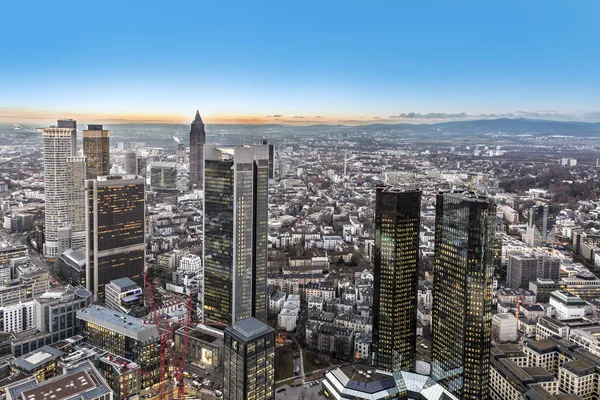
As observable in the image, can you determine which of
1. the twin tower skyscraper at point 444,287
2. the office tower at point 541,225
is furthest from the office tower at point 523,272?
the twin tower skyscraper at point 444,287

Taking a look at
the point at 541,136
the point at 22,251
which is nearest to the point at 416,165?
the point at 541,136

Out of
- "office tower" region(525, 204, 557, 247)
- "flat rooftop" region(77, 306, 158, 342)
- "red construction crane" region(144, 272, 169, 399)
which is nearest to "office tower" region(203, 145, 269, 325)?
"red construction crane" region(144, 272, 169, 399)

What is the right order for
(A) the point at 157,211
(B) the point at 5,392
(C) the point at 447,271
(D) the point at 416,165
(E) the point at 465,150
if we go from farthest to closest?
(A) the point at 157,211 < (E) the point at 465,150 < (D) the point at 416,165 < (C) the point at 447,271 < (B) the point at 5,392

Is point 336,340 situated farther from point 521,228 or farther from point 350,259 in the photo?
point 521,228

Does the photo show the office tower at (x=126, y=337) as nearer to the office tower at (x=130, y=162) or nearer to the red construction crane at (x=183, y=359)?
the red construction crane at (x=183, y=359)

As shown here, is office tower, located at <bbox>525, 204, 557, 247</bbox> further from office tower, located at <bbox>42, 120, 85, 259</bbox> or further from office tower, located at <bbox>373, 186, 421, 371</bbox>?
office tower, located at <bbox>42, 120, 85, 259</bbox>
